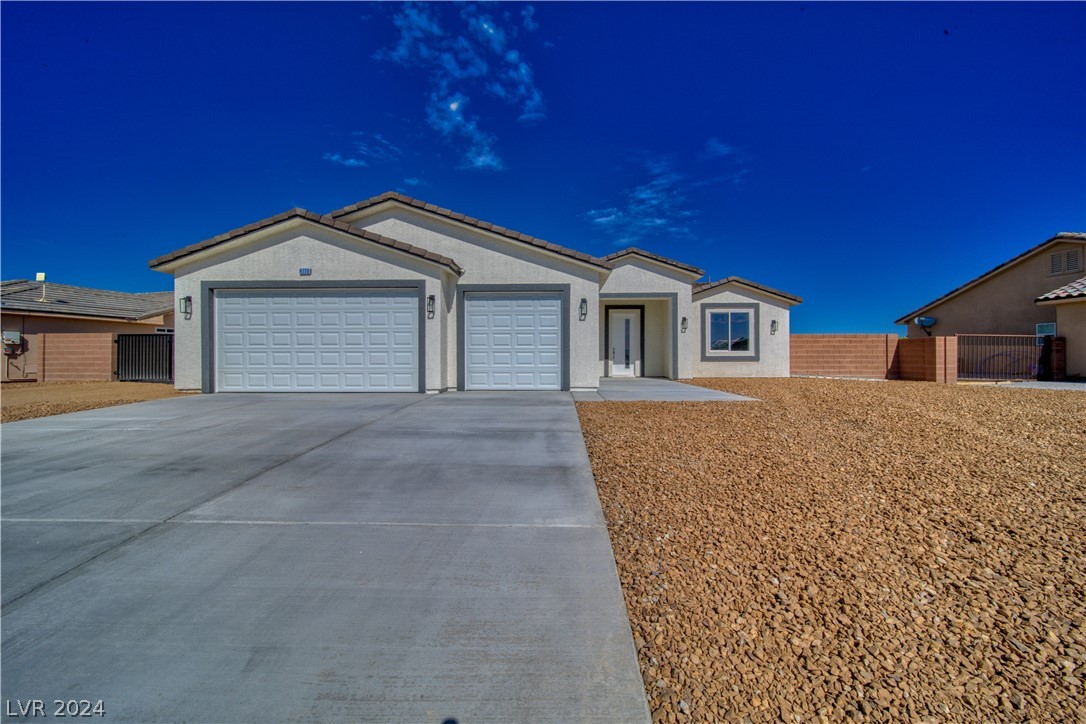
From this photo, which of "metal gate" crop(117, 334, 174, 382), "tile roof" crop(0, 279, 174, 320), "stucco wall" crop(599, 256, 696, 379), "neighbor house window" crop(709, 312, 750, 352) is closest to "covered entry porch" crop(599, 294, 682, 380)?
"stucco wall" crop(599, 256, 696, 379)

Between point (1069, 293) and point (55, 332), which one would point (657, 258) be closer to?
point (1069, 293)

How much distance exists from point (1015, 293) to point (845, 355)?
7501 mm

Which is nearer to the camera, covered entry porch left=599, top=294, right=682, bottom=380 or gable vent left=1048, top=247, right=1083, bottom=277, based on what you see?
covered entry porch left=599, top=294, right=682, bottom=380

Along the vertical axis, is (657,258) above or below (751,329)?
above

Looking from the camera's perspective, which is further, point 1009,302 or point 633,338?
point 1009,302

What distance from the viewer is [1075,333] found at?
16.7 metres

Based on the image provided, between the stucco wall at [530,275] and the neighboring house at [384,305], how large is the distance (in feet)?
0.08

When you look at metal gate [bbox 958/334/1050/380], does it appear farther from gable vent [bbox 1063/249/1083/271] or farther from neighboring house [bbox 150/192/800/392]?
neighboring house [bbox 150/192/800/392]

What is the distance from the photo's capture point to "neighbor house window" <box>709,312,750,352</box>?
18422mm

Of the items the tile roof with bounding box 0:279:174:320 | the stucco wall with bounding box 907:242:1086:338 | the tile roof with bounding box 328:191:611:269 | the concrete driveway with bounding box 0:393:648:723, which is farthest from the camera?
the tile roof with bounding box 0:279:174:320

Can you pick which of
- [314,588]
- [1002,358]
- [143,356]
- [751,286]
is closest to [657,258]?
[751,286]

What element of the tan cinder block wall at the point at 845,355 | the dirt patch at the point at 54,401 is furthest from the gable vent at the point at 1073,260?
the dirt patch at the point at 54,401

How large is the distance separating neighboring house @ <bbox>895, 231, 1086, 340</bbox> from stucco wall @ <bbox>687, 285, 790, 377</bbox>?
371 inches

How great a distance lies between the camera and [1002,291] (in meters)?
20.2
